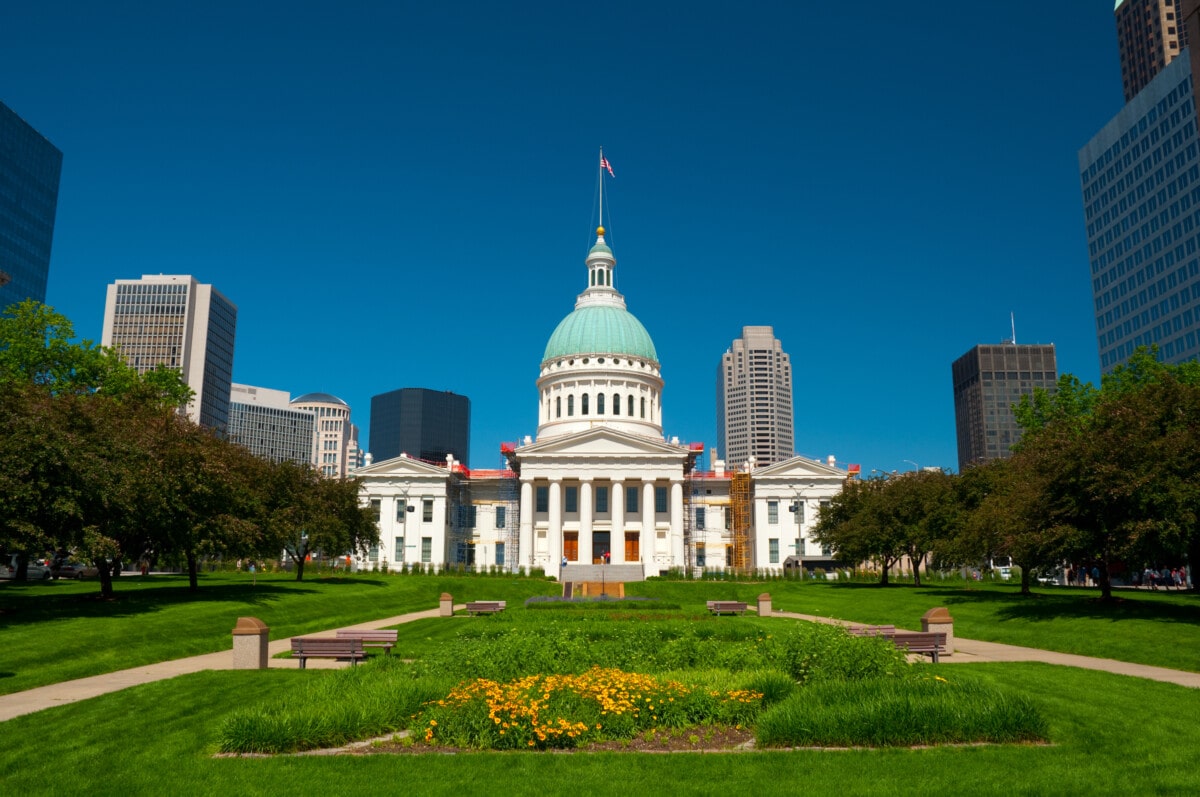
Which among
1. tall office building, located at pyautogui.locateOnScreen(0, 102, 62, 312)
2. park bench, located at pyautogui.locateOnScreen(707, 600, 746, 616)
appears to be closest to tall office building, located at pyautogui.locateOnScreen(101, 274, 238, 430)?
tall office building, located at pyautogui.locateOnScreen(0, 102, 62, 312)

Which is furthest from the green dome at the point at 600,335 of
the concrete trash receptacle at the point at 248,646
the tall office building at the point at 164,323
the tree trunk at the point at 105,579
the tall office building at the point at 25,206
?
the tall office building at the point at 164,323

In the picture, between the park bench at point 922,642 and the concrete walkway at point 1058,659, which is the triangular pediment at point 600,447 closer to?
the concrete walkway at point 1058,659

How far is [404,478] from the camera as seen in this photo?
96.4 metres

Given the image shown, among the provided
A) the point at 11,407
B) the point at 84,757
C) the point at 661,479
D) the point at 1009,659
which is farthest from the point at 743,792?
the point at 661,479

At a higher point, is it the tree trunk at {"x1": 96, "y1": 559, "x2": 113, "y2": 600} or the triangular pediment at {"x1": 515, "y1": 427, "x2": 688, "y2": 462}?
the triangular pediment at {"x1": 515, "y1": 427, "x2": 688, "y2": 462}

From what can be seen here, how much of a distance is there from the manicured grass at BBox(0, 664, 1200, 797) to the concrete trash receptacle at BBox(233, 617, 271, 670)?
6526 millimetres

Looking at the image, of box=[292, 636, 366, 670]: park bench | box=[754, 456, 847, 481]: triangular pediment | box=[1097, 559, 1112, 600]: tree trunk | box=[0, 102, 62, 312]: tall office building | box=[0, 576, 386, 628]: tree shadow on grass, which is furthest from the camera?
box=[0, 102, 62, 312]: tall office building

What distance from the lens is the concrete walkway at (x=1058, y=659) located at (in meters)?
20.5

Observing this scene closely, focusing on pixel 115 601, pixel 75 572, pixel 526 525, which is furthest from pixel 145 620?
pixel 526 525

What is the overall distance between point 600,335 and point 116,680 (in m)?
86.2

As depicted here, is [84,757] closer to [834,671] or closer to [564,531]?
[834,671]

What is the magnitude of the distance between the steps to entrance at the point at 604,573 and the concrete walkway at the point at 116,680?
1932 inches

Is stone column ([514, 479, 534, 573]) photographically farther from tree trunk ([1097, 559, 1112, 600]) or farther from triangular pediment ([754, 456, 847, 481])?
tree trunk ([1097, 559, 1112, 600])

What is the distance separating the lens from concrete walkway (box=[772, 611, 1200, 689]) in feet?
67.2
